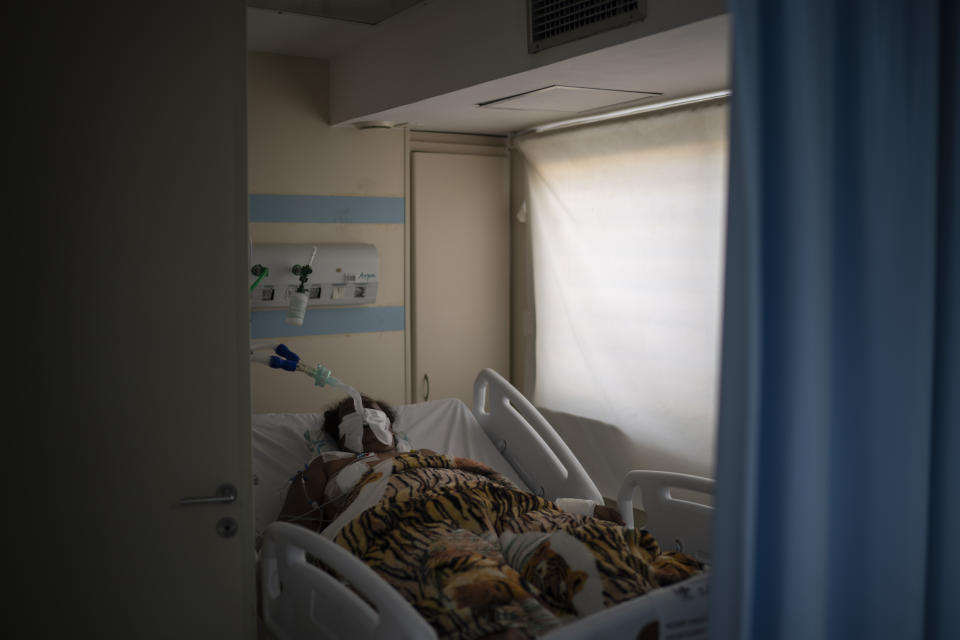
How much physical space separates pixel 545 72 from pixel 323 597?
1.66 meters

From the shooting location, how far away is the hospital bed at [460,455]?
59.6 inches

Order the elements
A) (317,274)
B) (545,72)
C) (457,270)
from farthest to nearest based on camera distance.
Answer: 1. (457,270)
2. (317,274)
3. (545,72)

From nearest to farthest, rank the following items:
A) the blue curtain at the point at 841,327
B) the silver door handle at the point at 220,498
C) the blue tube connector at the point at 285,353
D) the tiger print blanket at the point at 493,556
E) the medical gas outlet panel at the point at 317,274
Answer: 1. the blue curtain at the point at 841,327
2. the tiger print blanket at the point at 493,556
3. the silver door handle at the point at 220,498
4. the blue tube connector at the point at 285,353
5. the medical gas outlet panel at the point at 317,274

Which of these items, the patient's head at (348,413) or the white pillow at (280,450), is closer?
the white pillow at (280,450)

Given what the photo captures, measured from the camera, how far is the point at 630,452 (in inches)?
142

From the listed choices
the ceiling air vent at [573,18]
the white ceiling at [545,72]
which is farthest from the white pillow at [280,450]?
the ceiling air vent at [573,18]

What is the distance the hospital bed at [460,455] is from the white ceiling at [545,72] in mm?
1101

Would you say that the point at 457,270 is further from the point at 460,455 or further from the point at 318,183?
the point at 460,455

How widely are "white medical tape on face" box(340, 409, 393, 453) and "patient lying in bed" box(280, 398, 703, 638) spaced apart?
0.34 metres

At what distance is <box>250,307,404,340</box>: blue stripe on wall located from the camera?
12.0 feet

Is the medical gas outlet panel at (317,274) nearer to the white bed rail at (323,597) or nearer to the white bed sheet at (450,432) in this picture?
the white bed sheet at (450,432)

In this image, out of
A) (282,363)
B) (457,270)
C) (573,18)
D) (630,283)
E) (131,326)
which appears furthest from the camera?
(457,270)

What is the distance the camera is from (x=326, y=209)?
374 centimetres

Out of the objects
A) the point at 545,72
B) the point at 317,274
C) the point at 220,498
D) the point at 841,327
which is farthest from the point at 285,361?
the point at 841,327
